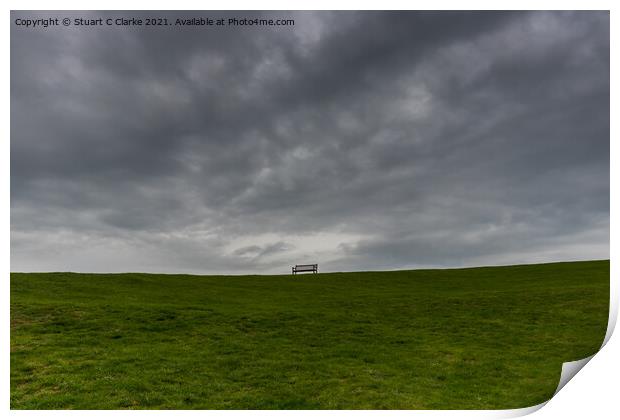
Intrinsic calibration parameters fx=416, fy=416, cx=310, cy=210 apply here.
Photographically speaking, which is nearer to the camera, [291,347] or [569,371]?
[569,371]

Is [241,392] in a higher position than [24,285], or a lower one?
lower

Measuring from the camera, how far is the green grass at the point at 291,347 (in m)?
18.6

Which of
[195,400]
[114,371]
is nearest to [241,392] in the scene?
[195,400]

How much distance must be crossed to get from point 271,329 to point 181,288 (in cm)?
2509

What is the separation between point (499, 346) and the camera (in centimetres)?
2667

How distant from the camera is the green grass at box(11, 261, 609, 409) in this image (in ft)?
61.1

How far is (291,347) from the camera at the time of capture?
2583 centimetres

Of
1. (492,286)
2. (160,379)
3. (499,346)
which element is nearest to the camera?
(160,379)

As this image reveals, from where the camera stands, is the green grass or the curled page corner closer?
the green grass

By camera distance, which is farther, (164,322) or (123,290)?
(123,290)

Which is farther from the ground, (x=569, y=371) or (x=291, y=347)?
(x=569, y=371)

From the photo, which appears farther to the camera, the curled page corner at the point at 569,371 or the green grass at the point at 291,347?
the curled page corner at the point at 569,371

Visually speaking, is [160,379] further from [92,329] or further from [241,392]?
[92,329]

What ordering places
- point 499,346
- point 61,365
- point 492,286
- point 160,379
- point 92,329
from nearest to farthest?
1. point 160,379
2. point 61,365
3. point 499,346
4. point 92,329
5. point 492,286
